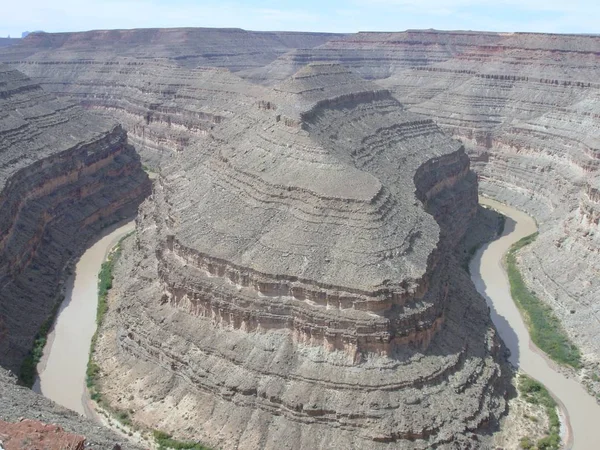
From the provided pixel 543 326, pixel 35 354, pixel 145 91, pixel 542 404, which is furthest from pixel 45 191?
pixel 145 91

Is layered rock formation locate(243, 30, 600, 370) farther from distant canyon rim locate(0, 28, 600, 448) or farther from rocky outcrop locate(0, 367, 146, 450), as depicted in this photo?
rocky outcrop locate(0, 367, 146, 450)

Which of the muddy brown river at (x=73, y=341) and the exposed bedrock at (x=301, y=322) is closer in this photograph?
the exposed bedrock at (x=301, y=322)

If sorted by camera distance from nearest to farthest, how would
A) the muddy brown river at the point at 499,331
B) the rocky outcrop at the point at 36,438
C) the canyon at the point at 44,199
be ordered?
the rocky outcrop at the point at 36,438 < the muddy brown river at the point at 499,331 < the canyon at the point at 44,199

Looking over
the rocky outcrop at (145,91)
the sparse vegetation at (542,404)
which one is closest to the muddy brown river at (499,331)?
the sparse vegetation at (542,404)

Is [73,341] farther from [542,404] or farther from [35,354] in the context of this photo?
[542,404]

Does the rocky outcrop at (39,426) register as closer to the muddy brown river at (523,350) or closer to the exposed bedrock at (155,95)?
the muddy brown river at (523,350)

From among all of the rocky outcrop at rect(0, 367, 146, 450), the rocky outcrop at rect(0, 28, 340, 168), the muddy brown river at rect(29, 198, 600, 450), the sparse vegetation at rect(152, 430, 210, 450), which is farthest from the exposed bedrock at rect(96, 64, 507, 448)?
the rocky outcrop at rect(0, 28, 340, 168)

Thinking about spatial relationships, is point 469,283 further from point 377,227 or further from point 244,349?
point 244,349

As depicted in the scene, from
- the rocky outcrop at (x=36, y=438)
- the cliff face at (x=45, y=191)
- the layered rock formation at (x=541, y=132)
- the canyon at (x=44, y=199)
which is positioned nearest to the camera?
the rocky outcrop at (x=36, y=438)
